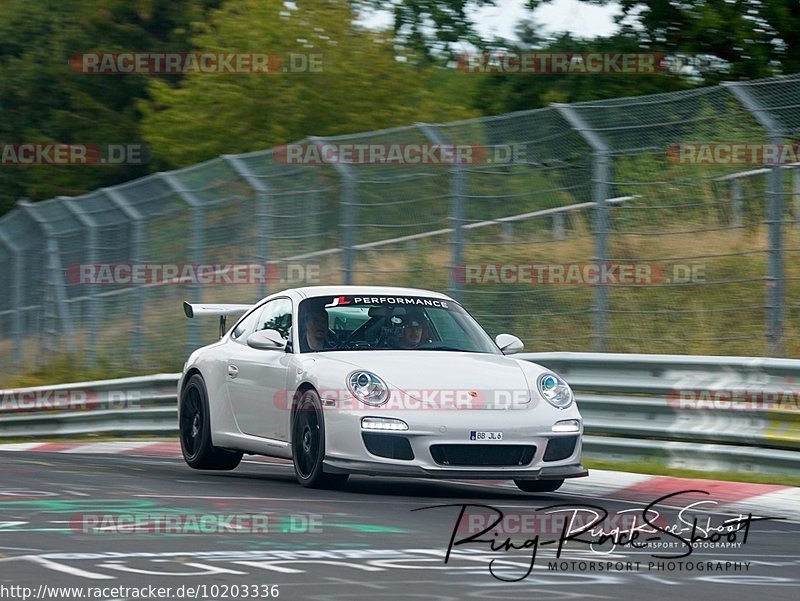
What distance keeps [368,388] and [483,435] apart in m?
0.74

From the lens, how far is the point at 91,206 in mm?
20719

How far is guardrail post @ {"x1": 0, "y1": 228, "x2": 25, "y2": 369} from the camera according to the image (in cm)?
2356

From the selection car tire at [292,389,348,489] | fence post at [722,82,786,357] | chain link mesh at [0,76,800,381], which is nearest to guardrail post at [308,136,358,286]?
chain link mesh at [0,76,800,381]

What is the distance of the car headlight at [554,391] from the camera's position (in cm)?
997

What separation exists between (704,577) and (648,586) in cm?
42

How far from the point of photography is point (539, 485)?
33.6ft

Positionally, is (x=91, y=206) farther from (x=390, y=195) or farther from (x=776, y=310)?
(x=776, y=310)

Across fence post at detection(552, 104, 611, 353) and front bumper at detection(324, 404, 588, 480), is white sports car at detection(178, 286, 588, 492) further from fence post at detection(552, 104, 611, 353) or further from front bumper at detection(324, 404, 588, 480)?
fence post at detection(552, 104, 611, 353)

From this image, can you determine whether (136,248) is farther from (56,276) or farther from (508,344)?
(508,344)

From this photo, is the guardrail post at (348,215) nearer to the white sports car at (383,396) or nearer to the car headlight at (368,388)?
the white sports car at (383,396)

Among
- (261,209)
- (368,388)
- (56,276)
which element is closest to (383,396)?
(368,388)

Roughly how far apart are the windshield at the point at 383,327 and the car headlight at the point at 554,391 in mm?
919

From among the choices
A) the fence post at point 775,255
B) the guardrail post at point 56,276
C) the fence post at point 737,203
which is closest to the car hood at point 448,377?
the fence post at point 775,255

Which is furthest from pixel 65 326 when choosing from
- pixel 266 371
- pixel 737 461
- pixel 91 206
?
pixel 737 461
